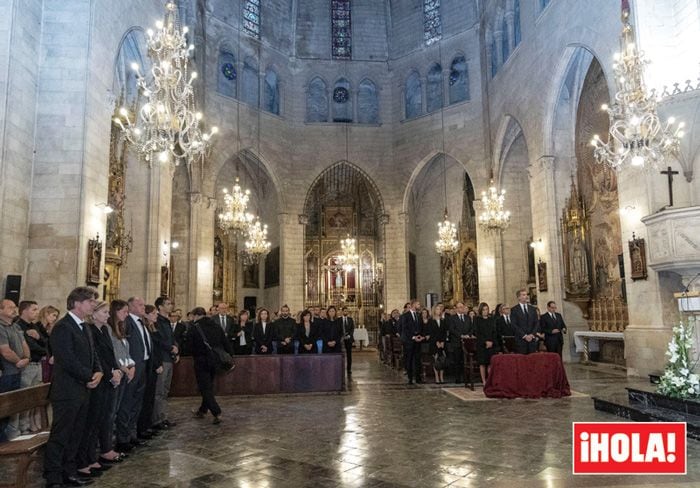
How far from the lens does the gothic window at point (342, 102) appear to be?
23.3 metres

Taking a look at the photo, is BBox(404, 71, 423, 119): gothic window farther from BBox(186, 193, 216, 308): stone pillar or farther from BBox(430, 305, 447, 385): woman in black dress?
BBox(430, 305, 447, 385): woman in black dress

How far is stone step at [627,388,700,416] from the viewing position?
6.39 meters

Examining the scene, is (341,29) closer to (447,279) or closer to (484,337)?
(447,279)

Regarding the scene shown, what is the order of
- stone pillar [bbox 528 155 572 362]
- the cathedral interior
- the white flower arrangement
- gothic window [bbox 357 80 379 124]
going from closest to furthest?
the white flower arrangement → the cathedral interior → stone pillar [bbox 528 155 572 362] → gothic window [bbox 357 80 379 124]

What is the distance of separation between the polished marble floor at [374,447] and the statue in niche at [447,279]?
46.5 ft

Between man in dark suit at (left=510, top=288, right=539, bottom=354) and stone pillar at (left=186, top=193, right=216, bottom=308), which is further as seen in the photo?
stone pillar at (left=186, top=193, right=216, bottom=308)

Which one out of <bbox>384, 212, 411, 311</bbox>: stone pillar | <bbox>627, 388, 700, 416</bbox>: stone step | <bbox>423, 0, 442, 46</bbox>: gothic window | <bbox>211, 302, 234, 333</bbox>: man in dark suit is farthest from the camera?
<bbox>423, 0, 442, 46</bbox>: gothic window

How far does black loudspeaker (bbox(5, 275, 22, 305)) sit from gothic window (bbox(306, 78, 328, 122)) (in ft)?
52.2

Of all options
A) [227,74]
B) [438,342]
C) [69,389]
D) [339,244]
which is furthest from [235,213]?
[339,244]

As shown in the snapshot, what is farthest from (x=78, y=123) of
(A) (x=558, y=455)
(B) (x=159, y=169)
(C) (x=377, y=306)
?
(C) (x=377, y=306)

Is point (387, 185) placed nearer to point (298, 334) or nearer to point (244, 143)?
point (244, 143)

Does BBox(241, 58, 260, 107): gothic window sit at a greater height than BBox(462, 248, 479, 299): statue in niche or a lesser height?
greater

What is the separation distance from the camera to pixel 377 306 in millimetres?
23953

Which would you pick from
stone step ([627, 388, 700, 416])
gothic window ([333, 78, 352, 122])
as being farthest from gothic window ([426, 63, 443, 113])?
stone step ([627, 388, 700, 416])
